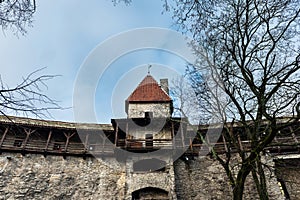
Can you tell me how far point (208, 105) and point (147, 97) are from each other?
35.7 feet

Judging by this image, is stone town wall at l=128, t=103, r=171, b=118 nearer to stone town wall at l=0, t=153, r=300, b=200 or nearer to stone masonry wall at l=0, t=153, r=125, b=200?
stone town wall at l=0, t=153, r=300, b=200

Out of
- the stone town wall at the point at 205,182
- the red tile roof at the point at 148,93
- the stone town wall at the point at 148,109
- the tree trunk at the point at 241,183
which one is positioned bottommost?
the tree trunk at the point at 241,183

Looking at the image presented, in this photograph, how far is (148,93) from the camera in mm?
20391

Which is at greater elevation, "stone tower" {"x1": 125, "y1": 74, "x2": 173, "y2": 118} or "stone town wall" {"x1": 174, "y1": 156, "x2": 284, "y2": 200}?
"stone tower" {"x1": 125, "y1": 74, "x2": 173, "y2": 118}

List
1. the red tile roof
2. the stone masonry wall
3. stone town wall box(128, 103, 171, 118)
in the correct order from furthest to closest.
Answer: the red tile roof, stone town wall box(128, 103, 171, 118), the stone masonry wall

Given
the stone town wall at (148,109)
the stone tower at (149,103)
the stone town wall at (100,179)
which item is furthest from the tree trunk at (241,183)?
the stone town wall at (148,109)

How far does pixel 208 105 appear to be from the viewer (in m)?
9.12

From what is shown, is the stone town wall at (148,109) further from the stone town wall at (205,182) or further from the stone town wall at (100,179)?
the stone town wall at (205,182)

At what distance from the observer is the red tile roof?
1944 centimetres

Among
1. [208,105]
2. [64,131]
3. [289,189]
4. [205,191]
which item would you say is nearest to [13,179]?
[64,131]

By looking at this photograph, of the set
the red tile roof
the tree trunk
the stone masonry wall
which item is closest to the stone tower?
the red tile roof

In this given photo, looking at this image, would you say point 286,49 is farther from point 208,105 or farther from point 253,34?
point 208,105

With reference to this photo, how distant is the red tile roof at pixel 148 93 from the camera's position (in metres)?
19.4

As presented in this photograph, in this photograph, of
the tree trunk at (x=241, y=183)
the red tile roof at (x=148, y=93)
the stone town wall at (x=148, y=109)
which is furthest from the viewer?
the red tile roof at (x=148, y=93)
